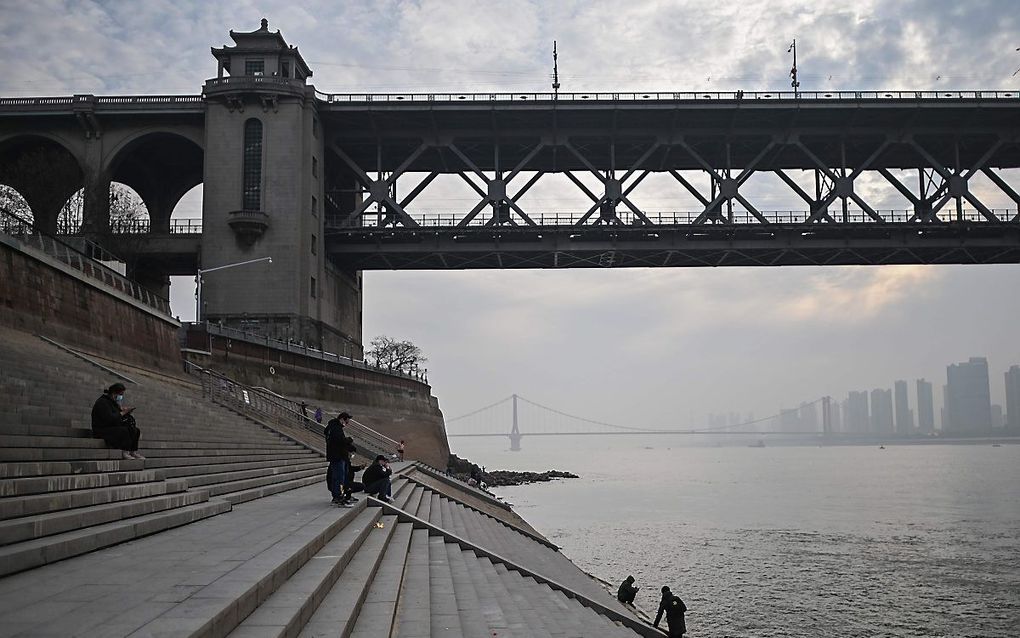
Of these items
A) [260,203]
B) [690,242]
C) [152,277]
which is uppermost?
[260,203]

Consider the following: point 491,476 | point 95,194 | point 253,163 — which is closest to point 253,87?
point 253,163

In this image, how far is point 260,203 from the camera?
55.2 meters

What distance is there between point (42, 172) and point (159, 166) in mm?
11537

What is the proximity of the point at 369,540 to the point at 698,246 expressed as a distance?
4864 cm

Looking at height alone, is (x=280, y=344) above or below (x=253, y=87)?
below

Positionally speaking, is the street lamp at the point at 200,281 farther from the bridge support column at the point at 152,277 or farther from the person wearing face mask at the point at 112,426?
the person wearing face mask at the point at 112,426

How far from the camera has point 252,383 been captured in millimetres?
45000

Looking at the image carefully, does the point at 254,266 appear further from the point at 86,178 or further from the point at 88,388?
the point at 88,388

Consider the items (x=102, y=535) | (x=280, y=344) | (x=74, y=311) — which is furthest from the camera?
(x=280, y=344)


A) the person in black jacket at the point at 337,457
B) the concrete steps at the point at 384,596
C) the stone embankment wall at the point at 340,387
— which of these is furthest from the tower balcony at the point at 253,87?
the concrete steps at the point at 384,596

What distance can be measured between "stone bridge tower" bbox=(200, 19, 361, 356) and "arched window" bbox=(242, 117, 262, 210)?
2.5 inches

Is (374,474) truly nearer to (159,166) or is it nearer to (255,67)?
(255,67)

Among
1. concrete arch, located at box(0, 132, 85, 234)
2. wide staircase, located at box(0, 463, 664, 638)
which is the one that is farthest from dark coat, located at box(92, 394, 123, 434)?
concrete arch, located at box(0, 132, 85, 234)

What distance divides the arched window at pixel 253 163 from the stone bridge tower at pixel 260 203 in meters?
0.06
